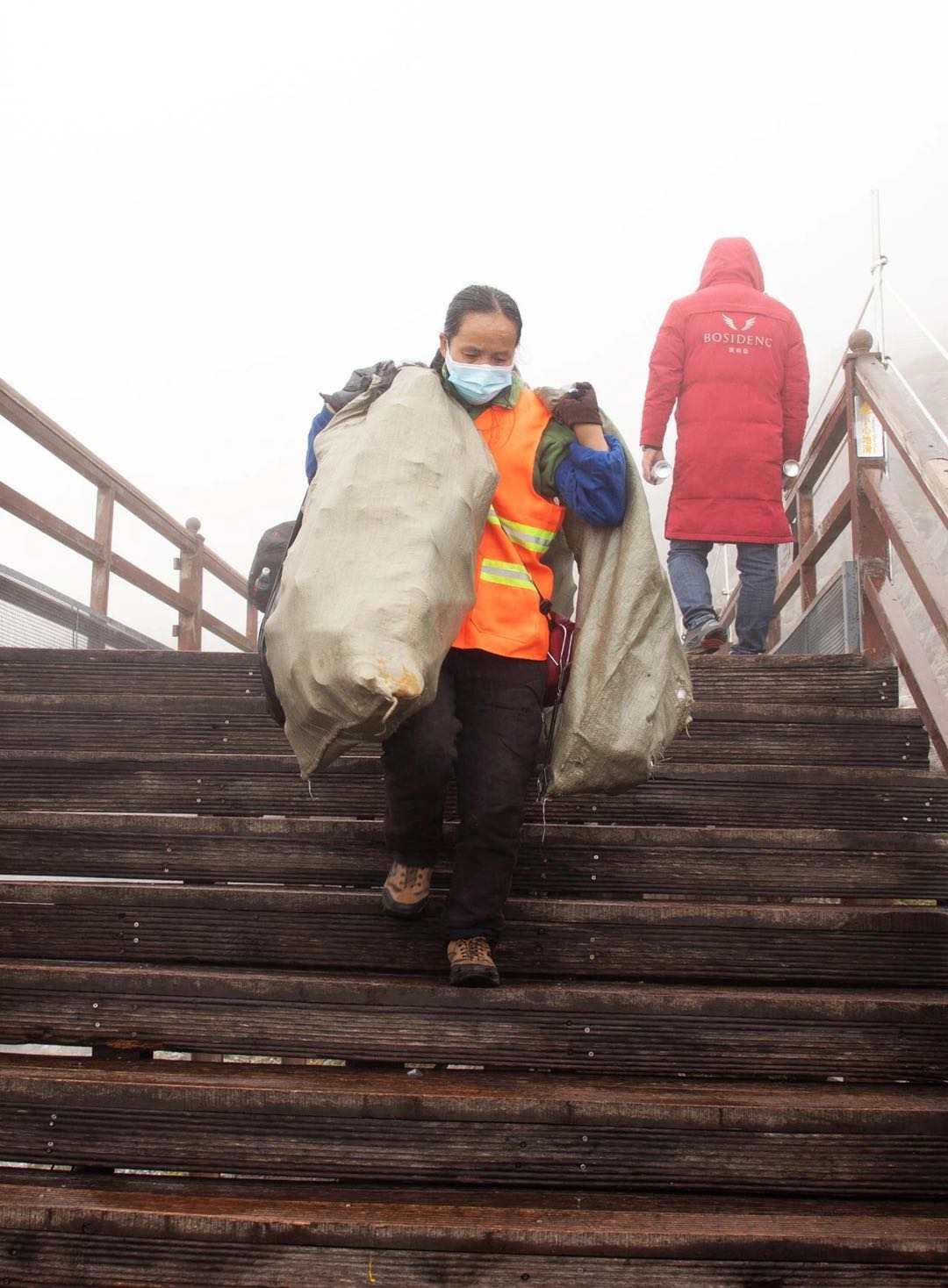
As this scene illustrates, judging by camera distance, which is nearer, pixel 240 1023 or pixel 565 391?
pixel 240 1023

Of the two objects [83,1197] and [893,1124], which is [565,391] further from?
[83,1197]

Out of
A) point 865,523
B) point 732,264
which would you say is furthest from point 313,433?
point 732,264

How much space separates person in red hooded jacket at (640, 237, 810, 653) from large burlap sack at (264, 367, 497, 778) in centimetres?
240

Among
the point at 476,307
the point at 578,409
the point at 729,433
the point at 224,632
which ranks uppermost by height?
the point at 476,307

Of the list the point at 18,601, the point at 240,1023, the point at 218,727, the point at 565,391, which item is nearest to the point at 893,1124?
the point at 240,1023

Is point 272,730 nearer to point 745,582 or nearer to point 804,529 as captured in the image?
point 745,582

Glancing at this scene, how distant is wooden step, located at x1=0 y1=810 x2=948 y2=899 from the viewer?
9.36 feet

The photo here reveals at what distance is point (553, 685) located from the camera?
8.83ft

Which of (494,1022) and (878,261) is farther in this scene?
(878,261)

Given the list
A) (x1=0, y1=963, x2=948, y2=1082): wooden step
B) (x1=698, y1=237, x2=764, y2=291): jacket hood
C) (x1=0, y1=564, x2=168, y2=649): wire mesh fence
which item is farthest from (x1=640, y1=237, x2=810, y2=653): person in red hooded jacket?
(x1=0, y1=564, x2=168, y2=649): wire mesh fence

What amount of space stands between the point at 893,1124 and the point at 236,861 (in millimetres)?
1573

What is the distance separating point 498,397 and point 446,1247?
175cm

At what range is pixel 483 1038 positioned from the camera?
2336 mm

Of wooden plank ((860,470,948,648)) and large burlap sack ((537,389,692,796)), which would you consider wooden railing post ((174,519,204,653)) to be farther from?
large burlap sack ((537,389,692,796))
